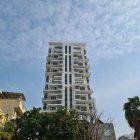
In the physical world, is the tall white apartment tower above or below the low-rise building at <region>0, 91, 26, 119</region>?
above

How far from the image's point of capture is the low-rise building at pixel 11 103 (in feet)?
156

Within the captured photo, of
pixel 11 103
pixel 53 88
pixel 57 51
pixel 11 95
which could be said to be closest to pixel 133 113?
pixel 11 103

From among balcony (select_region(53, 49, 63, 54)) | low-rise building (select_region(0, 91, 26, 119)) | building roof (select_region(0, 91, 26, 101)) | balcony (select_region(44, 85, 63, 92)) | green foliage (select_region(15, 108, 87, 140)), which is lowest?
green foliage (select_region(15, 108, 87, 140))

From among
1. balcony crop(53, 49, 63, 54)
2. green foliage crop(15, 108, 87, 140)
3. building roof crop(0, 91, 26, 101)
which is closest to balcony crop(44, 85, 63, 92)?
balcony crop(53, 49, 63, 54)

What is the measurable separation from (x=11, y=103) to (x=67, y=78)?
245 ft

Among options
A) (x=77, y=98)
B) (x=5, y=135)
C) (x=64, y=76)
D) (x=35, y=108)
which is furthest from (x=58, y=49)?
(x=5, y=135)

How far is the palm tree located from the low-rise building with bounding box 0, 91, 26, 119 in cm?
1637

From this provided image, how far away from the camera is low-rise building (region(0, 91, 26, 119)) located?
4762 centimetres

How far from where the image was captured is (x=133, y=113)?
40.2 meters

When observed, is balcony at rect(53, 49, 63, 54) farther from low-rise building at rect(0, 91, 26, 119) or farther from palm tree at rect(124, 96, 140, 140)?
palm tree at rect(124, 96, 140, 140)

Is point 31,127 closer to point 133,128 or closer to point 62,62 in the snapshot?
point 133,128

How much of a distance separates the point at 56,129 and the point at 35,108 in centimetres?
456

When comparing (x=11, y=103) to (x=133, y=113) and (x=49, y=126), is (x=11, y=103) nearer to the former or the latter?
(x=49, y=126)

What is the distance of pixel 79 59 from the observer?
128 meters
